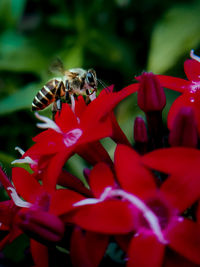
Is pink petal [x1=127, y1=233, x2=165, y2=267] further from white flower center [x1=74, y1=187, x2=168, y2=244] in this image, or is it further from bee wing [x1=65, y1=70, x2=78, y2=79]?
bee wing [x1=65, y1=70, x2=78, y2=79]

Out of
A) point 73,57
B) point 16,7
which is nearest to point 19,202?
point 73,57

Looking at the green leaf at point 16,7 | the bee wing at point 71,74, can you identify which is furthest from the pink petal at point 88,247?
the green leaf at point 16,7

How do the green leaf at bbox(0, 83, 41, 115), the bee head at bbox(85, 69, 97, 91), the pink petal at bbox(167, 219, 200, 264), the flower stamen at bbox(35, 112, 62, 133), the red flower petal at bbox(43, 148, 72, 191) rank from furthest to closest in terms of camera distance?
the green leaf at bbox(0, 83, 41, 115), the bee head at bbox(85, 69, 97, 91), the flower stamen at bbox(35, 112, 62, 133), the red flower petal at bbox(43, 148, 72, 191), the pink petal at bbox(167, 219, 200, 264)

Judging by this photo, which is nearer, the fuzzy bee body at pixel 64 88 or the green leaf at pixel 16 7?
the fuzzy bee body at pixel 64 88

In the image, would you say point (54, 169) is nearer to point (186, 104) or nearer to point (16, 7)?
point (186, 104)

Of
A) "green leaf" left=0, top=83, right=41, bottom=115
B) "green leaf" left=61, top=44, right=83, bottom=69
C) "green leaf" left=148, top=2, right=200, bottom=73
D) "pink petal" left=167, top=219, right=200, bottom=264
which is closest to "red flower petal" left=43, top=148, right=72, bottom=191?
"pink petal" left=167, top=219, right=200, bottom=264

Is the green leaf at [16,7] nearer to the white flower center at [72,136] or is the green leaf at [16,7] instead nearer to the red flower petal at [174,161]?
the white flower center at [72,136]

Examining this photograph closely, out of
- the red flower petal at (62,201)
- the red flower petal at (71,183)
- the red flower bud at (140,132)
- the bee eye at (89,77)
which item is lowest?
the red flower petal at (71,183)
